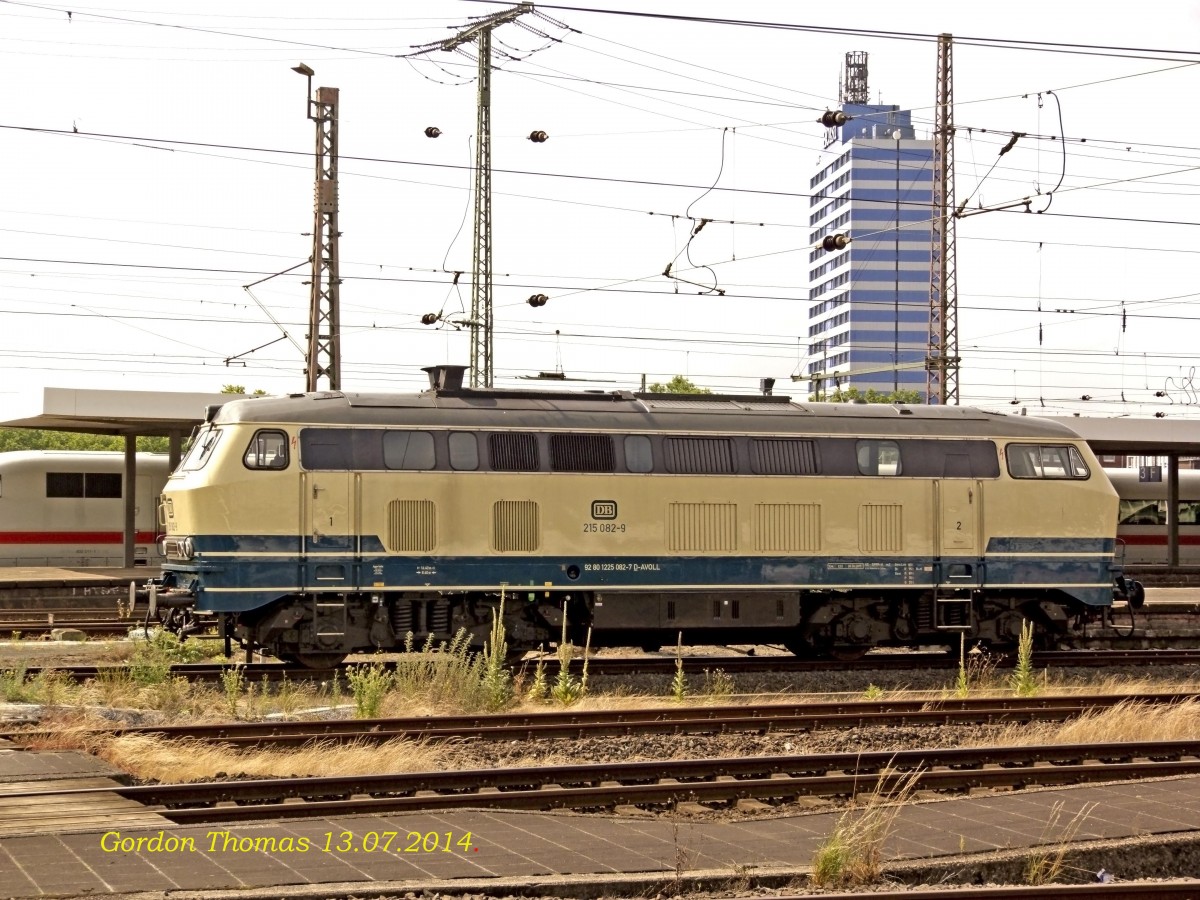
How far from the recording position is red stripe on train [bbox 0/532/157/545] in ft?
133

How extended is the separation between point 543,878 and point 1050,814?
437 cm

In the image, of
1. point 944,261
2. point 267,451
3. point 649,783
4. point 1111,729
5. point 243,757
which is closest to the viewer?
point 649,783

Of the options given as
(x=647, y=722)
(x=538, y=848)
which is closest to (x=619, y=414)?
(x=647, y=722)

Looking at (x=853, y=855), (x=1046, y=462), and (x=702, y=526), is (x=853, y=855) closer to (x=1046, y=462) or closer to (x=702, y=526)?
(x=702, y=526)

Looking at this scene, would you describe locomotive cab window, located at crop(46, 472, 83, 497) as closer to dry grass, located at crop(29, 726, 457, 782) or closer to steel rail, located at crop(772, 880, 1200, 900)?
dry grass, located at crop(29, 726, 457, 782)

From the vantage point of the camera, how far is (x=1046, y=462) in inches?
840

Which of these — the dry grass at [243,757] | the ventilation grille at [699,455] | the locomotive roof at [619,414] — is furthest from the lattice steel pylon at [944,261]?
the dry grass at [243,757]

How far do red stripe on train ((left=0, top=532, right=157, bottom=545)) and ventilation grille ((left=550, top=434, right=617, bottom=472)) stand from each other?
26386mm

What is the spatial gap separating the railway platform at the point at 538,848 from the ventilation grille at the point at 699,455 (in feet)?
31.1

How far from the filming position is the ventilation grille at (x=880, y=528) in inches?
808

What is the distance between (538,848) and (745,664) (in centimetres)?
1164

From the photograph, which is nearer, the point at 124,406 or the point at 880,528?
the point at 880,528

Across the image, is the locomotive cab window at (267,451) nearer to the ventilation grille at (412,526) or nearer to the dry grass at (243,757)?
the ventilation grille at (412,526)

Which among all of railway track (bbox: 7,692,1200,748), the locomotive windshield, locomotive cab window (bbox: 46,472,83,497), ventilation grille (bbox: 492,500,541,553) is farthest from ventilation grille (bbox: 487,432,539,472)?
locomotive cab window (bbox: 46,472,83,497)
